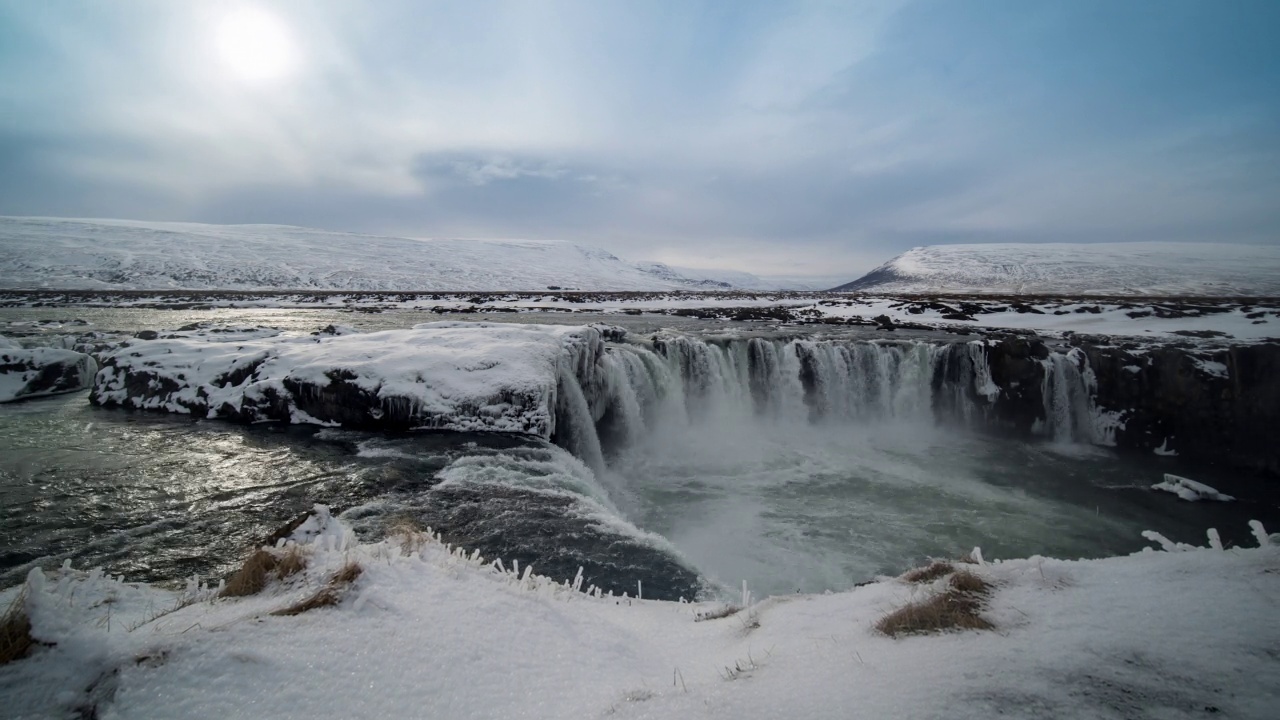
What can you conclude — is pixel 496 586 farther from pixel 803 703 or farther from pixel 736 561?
pixel 736 561

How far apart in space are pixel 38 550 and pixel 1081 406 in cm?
2763

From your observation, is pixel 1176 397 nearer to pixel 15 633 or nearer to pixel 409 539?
pixel 409 539

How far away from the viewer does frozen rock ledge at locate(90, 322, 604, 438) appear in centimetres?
1254

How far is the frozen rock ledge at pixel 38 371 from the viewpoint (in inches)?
593

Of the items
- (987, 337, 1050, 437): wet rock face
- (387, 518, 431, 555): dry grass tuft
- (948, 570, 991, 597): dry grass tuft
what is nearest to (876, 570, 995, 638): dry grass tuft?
(948, 570, 991, 597): dry grass tuft

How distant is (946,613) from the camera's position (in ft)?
9.93

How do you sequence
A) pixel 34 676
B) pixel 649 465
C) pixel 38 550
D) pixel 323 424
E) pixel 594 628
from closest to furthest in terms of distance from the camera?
1. pixel 34 676
2. pixel 594 628
3. pixel 38 550
4. pixel 323 424
5. pixel 649 465

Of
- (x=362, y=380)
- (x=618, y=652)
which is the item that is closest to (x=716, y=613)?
(x=618, y=652)

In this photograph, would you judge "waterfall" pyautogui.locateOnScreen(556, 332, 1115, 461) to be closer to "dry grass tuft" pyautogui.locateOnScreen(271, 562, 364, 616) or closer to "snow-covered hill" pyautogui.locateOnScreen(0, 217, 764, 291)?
"dry grass tuft" pyautogui.locateOnScreen(271, 562, 364, 616)

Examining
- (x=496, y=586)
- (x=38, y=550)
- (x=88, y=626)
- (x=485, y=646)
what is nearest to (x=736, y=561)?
(x=496, y=586)

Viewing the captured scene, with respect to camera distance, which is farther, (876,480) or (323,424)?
(876,480)

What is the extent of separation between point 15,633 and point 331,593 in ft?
4.17

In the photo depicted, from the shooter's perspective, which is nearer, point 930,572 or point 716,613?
point 930,572

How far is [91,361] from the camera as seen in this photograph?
17.5m
